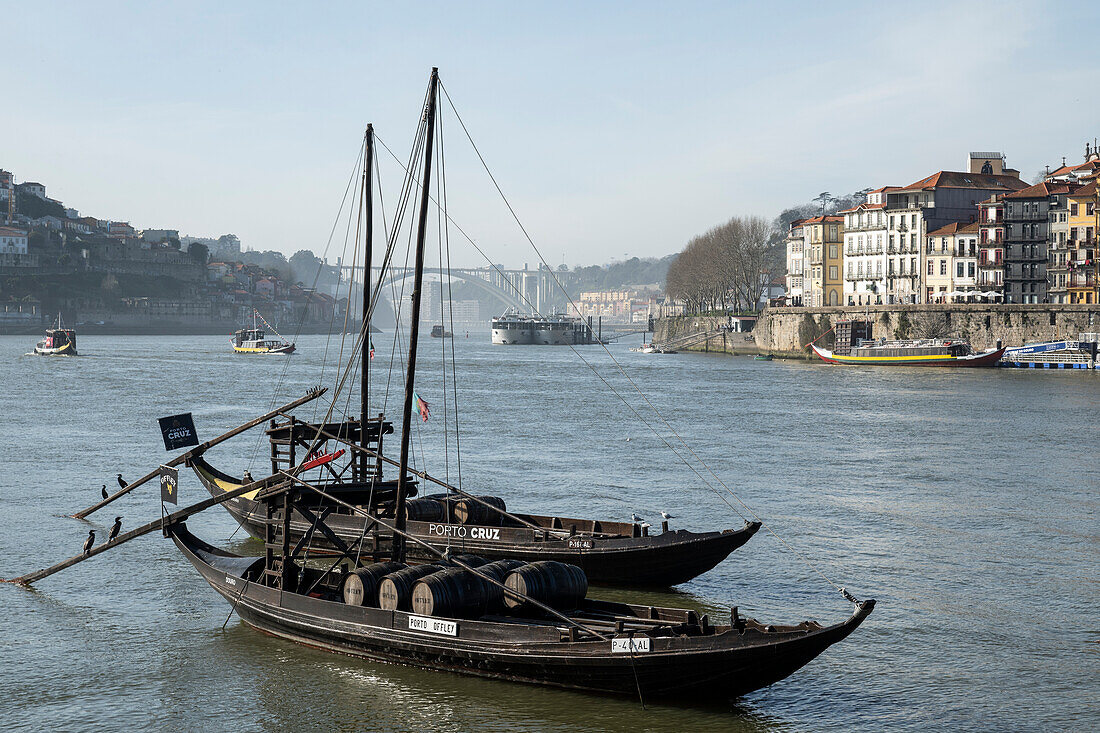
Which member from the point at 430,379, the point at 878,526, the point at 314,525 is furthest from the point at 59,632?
the point at 430,379

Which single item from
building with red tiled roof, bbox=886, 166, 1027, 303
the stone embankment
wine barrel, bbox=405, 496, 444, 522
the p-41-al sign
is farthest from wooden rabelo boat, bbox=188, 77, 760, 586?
building with red tiled roof, bbox=886, 166, 1027, 303

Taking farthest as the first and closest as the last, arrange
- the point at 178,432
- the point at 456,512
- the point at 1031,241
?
the point at 1031,241 → the point at 178,432 → the point at 456,512

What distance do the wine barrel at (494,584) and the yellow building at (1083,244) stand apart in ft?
311

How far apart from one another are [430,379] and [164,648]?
282 feet

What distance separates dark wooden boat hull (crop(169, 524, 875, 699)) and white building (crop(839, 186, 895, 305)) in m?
109

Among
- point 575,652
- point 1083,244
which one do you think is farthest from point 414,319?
point 1083,244

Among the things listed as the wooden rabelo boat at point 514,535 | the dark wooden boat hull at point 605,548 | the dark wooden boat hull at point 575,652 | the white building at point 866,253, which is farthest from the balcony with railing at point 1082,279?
the dark wooden boat hull at point 575,652

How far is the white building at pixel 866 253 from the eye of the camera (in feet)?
398

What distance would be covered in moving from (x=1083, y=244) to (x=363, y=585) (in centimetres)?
9663

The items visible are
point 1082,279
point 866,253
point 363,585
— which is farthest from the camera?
point 866,253

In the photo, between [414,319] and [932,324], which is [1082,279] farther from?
[414,319]

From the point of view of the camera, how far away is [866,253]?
12338 centimetres

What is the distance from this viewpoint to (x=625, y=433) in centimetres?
5391

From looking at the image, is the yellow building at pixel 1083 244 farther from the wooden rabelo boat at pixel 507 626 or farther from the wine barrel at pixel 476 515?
the wooden rabelo boat at pixel 507 626
